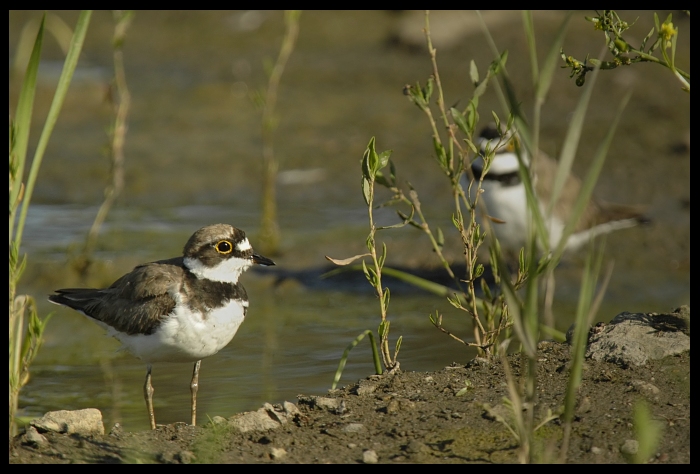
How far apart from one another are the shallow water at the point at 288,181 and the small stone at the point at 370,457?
1.91 meters

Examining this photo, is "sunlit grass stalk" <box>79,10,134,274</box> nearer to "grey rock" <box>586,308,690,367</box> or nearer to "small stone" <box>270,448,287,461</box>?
"small stone" <box>270,448,287,461</box>

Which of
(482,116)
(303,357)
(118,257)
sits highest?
(482,116)

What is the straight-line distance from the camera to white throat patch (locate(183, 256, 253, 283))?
221 inches

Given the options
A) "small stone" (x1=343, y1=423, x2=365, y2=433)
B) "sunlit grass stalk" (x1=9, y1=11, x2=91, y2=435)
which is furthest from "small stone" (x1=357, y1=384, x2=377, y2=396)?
"sunlit grass stalk" (x1=9, y1=11, x2=91, y2=435)

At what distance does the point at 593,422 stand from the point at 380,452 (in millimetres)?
923

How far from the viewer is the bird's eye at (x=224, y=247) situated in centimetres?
564

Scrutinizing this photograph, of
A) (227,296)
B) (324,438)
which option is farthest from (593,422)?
(227,296)

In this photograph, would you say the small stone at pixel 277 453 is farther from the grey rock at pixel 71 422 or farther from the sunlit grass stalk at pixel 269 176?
the sunlit grass stalk at pixel 269 176

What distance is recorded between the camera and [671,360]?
4.29 metres

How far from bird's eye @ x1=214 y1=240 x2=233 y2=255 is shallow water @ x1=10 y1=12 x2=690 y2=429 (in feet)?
3.13

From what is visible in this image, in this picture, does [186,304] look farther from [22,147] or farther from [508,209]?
[508,209]

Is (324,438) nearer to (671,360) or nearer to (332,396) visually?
(332,396)

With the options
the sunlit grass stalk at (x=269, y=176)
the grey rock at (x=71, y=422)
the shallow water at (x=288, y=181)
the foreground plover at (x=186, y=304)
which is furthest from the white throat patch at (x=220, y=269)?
the sunlit grass stalk at (x=269, y=176)

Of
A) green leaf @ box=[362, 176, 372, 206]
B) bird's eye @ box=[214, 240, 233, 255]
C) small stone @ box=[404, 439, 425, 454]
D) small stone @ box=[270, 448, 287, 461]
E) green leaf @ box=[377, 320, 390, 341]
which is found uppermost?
green leaf @ box=[362, 176, 372, 206]
